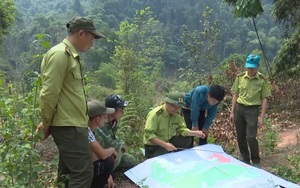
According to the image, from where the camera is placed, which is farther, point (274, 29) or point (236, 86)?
point (274, 29)

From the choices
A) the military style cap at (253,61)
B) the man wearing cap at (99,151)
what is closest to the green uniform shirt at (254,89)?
the military style cap at (253,61)

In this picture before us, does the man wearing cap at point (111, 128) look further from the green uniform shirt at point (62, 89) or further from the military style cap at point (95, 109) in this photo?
the green uniform shirt at point (62, 89)

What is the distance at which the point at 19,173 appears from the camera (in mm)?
2588

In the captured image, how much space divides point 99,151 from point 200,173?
3.38ft

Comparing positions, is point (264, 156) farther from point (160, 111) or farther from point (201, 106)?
point (160, 111)

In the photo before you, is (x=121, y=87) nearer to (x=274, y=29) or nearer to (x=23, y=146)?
(x=23, y=146)

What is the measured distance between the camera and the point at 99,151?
2.98 meters

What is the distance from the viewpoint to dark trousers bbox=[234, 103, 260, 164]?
4551mm

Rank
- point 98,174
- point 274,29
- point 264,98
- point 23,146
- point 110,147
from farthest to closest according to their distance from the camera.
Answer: point 274,29, point 264,98, point 110,147, point 98,174, point 23,146

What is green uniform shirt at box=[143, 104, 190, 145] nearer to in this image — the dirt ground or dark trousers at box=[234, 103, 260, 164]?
the dirt ground

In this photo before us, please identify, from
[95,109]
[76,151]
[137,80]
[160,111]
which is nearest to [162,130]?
[160,111]

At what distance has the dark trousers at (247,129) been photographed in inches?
A: 179

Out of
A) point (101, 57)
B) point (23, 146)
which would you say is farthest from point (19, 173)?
point (101, 57)

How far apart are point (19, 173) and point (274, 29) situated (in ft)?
146
